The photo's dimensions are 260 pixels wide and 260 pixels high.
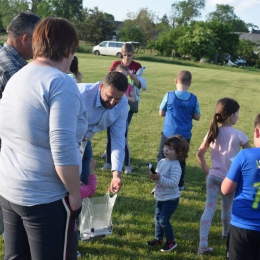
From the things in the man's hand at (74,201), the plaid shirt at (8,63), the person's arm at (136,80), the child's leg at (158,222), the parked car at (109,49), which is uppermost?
the parked car at (109,49)

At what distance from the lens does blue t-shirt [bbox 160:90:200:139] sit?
516 centimetres

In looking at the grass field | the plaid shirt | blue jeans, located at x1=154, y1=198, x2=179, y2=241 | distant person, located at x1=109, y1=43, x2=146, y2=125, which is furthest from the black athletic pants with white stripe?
distant person, located at x1=109, y1=43, x2=146, y2=125

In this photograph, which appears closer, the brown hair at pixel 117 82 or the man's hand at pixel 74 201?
the man's hand at pixel 74 201

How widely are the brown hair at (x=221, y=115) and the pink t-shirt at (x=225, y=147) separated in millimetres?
76

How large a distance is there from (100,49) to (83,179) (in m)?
42.1

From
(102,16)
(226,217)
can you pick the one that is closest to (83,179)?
(226,217)

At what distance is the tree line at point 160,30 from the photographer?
2383 inches

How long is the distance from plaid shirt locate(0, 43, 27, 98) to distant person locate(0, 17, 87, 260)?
0.82m

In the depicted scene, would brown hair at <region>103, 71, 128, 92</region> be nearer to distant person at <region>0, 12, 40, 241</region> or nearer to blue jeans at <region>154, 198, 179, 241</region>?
distant person at <region>0, 12, 40, 241</region>

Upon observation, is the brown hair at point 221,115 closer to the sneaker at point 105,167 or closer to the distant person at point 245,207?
the distant person at point 245,207

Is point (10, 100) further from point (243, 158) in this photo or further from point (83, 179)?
point (83, 179)

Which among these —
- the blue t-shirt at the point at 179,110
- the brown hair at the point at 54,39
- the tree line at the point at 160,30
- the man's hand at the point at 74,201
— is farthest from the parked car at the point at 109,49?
the man's hand at the point at 74,201

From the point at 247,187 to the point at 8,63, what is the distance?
1950mm

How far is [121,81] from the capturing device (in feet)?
9.97
